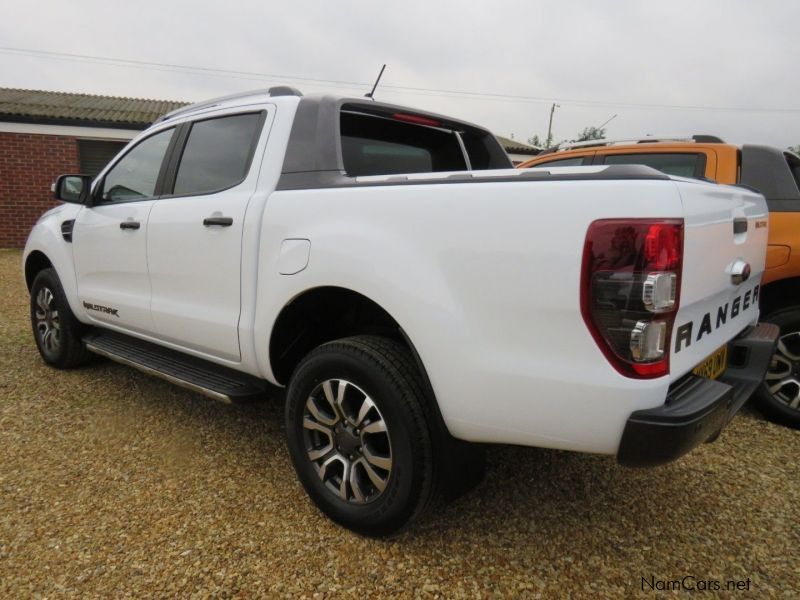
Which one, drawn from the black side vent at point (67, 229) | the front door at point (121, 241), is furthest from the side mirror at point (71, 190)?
the black side vent at point (67, 229)

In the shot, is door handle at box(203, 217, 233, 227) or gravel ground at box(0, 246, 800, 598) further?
door handle at box(203, 217, 233, 227)

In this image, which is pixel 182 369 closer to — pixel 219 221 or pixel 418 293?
pixel 219 221

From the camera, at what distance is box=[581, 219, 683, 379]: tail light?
59.6 inches

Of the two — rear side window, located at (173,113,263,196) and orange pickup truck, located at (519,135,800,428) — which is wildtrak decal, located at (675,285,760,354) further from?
rear side window, located at (173,113,263,196)

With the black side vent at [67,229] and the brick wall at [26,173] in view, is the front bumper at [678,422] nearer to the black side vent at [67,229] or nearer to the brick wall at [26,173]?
the black side vent at [67,229]

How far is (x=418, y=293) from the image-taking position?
6.15ft

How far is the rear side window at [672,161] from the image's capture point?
12.0 ft

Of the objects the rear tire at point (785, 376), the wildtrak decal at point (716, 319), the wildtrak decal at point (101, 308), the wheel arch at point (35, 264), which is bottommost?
the rear tire at point (785, 376)

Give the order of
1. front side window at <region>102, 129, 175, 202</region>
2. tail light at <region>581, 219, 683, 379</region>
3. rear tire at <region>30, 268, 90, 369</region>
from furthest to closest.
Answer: rear tire at <region>30, 268, 90, 369</region> → front side window at <region>102, 129, 175, 202</region> → tail light at <region>581, 219, 683, 379</region>

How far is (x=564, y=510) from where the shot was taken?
247 cm

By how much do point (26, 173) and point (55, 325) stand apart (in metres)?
10.4

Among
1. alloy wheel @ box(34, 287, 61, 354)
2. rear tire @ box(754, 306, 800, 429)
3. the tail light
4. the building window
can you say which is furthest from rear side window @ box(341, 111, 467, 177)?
the building window

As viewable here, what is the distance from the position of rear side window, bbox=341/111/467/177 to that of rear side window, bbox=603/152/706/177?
147cm

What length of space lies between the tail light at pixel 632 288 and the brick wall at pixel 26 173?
539 inches
